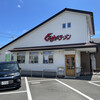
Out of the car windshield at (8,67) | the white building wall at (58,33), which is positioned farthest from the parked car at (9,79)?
the white building wall at (58,33)

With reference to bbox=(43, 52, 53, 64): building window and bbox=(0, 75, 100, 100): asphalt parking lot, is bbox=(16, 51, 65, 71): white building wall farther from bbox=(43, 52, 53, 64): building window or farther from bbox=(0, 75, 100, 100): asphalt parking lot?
bbox=(0, 75, 100, 100): asphalt parking lot

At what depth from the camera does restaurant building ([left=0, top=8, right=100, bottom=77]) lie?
1159 cm

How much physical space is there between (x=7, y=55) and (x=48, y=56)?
7.95 meters

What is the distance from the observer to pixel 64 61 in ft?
39.0

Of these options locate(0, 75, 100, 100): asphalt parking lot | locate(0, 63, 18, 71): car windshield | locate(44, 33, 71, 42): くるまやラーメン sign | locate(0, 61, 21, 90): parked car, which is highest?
locate(44, 33, 71, 42): くるまやラーメン sign

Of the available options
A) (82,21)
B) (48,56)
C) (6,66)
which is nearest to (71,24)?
(82,21)

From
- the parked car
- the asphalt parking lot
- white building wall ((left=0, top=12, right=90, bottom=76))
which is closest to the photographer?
the asphalt parking lot

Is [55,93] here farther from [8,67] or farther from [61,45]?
[61,45]

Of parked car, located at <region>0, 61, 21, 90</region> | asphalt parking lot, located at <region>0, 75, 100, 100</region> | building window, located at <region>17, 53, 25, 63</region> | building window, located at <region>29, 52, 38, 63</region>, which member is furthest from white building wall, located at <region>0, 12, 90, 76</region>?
parked car, located at <region>0, 61, 21, 90</region>

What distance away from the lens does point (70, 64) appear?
11688 millimetres

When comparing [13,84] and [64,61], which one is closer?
[13,84]

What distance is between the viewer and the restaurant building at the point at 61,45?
38.0ft

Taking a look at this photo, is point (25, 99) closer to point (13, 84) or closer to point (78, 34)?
point (13, 84)

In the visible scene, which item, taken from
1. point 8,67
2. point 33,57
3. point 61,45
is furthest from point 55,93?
point 33,57
